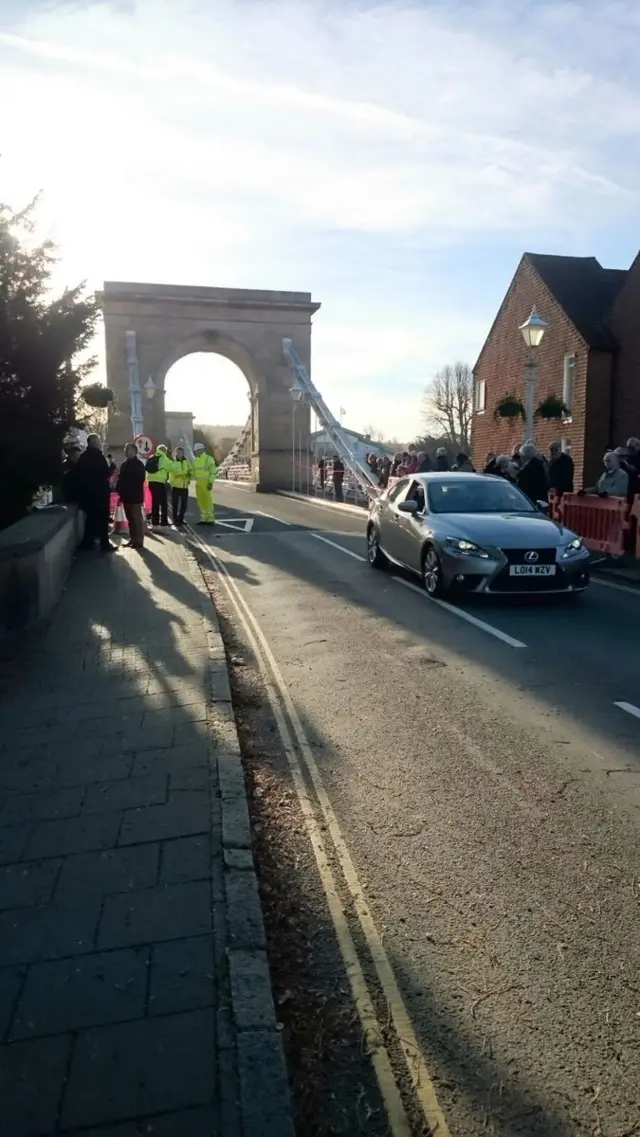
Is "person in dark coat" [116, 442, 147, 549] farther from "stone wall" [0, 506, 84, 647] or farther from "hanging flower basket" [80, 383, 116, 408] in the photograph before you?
"stone wall" [0, 506, 84, 647]

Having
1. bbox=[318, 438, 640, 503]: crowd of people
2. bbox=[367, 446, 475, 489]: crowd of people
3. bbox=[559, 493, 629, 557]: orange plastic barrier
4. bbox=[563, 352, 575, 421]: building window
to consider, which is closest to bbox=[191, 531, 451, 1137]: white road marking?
bbox=[318, 438, 640, 503]: crowd of people

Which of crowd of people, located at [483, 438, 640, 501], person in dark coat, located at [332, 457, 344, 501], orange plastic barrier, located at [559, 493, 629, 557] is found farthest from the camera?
person in dark coat, located at [332, 457, 344, 501]

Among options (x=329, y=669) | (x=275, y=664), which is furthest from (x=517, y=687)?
(x=275, y=664)

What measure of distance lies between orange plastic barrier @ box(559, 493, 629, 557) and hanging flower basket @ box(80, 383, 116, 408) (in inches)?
311

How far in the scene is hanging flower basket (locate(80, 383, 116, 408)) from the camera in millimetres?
14371

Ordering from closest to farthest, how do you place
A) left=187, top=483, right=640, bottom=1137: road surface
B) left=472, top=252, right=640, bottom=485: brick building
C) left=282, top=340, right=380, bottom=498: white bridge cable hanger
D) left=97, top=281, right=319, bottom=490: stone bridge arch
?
left=187, top=483, right=640, bottom=1137: road surface → left=472, top=252, right=640, bottom=485: brick building → left=282, top=340, right=380, bottom=498: white bridge cable hanger → left=97, top=281, right=319, bottom=490: stone bridge arch

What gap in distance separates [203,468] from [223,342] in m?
32.3

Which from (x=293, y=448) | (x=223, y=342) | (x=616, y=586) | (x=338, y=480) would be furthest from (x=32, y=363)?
(x=223, y=342)

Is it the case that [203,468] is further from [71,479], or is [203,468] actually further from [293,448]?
[293,448]

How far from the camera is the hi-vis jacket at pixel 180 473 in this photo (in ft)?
69.9

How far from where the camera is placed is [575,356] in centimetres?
2934

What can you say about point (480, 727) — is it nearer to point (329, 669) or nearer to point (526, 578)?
point (329, 669)

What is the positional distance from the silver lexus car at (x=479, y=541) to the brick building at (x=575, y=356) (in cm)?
1728

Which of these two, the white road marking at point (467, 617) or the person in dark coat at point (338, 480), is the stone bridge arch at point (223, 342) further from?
the white road marking at point (467, 617)
